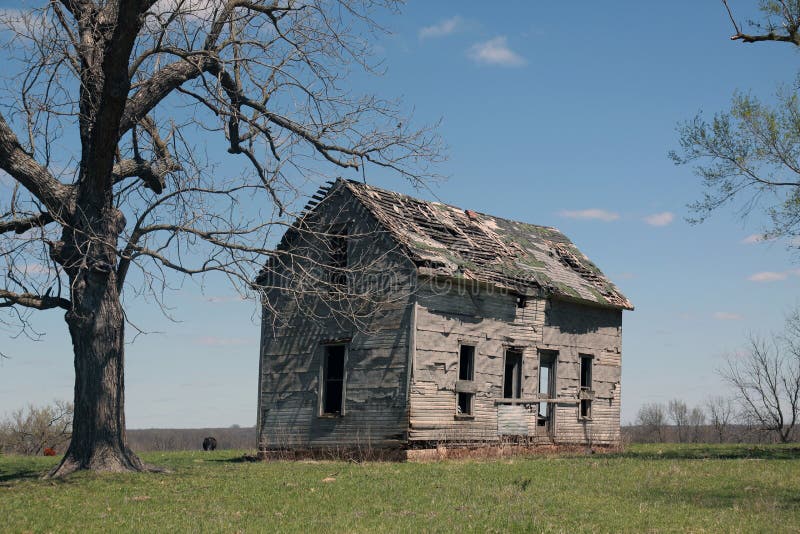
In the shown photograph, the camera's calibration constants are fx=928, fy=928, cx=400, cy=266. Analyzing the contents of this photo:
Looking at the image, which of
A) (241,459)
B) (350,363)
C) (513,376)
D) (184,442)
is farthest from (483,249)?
(184,442)

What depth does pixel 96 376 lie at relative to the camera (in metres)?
18.6

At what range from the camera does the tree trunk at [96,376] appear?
60.3 ft

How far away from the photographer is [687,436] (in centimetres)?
5153

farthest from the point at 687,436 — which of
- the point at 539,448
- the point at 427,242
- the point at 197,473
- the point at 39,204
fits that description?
the point at 39,204

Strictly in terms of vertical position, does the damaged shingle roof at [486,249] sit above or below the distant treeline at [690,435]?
above

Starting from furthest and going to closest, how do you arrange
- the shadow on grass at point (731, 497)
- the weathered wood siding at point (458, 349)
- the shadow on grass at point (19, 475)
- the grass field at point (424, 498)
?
the weathered wood siding at point (458, 349) < the shadow on grass at point (19, 475) < the shadow on grass at point (731, 497) < the grass field at point (424, 498)

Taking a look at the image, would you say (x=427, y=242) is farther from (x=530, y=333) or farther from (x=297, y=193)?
(x=297, y=193)

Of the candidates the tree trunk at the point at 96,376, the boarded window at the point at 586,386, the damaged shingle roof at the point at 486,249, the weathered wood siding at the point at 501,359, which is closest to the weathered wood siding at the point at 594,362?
the weathered wood siding at the point at 501,359

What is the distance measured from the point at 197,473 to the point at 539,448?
36.3 feet

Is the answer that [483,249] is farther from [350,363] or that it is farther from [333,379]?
[333,379]

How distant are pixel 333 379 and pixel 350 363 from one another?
1.05 meters

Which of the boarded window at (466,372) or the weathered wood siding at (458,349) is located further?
the boarded window at (466,372)

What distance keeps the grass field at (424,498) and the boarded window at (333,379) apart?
14.4 ft

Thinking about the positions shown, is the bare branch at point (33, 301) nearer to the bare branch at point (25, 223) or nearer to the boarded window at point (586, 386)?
the bare branch at point (25, 223)
